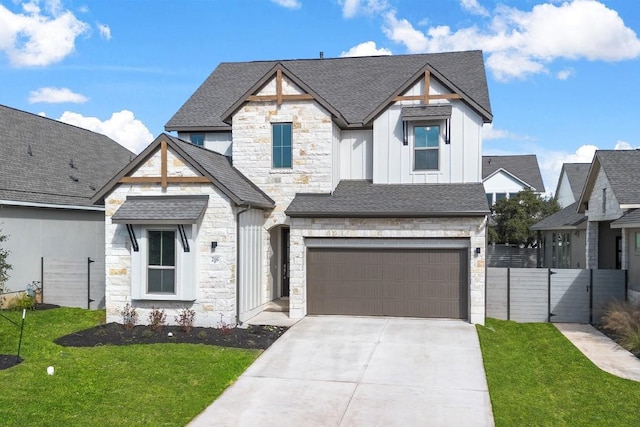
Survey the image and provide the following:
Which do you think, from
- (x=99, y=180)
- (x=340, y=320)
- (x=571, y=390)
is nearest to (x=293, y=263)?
(x=340, y=320)

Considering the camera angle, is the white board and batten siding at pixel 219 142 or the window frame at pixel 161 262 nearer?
the window frame at pixel 161 262

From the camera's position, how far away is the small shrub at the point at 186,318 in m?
14.4

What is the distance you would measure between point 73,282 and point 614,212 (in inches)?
667

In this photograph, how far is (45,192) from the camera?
1992cm

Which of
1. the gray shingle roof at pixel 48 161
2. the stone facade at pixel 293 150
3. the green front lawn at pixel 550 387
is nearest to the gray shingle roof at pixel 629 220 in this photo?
the green front lawn at pixel 550 387

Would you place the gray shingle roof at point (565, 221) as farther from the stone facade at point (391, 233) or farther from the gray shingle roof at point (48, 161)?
the gray shingle roof at point (48, 161)

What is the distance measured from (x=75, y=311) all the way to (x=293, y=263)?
672cm

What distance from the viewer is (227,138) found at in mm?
21266

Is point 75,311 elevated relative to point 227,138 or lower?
lower

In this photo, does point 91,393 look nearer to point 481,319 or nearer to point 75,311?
point 75,311

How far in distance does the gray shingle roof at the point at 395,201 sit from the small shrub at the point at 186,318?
371 cm

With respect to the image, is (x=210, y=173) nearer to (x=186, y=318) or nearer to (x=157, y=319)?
(x=186, y=318)

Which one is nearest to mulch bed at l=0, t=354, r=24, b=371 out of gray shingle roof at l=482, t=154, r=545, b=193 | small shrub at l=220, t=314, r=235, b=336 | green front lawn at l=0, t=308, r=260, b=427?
green front lawn at l=0, t=308, r=260, b=427

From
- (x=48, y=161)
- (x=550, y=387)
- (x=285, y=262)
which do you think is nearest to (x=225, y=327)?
(x=285, y=262)
